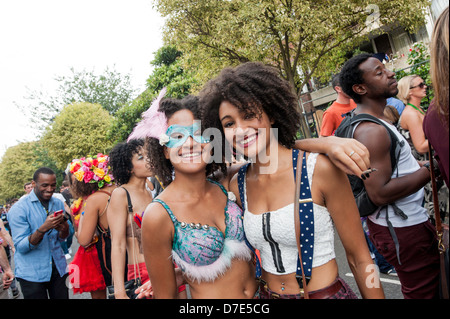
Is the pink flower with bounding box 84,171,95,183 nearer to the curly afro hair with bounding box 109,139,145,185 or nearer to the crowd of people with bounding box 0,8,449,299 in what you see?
the curly afro hair with bounding box 109,139,145,185

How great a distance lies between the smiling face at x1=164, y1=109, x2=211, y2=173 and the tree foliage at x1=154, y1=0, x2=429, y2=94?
8357 millimetres

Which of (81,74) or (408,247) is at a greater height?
(81,74)

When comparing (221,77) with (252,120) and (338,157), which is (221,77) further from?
(338,157)

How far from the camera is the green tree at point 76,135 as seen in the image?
1062 inches

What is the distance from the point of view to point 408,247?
233 centimetres

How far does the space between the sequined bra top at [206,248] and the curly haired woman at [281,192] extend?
0.39 feet

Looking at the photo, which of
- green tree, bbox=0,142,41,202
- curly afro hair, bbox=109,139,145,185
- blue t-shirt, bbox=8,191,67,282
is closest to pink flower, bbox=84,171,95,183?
curly afro hair, bbox=109,139,145,185

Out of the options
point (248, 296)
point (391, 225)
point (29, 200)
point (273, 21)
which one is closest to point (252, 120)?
point (248, 296)

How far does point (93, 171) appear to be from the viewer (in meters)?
4.25

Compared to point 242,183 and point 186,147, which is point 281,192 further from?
point 186,147

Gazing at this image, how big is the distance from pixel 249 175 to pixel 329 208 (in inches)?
22.1

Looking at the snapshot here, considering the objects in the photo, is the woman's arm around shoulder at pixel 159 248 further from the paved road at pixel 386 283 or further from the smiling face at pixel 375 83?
the paved road at pixel 386 283

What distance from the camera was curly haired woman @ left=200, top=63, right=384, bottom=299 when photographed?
1772 mm

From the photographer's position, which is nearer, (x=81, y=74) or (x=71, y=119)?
(x=71, y=119)
